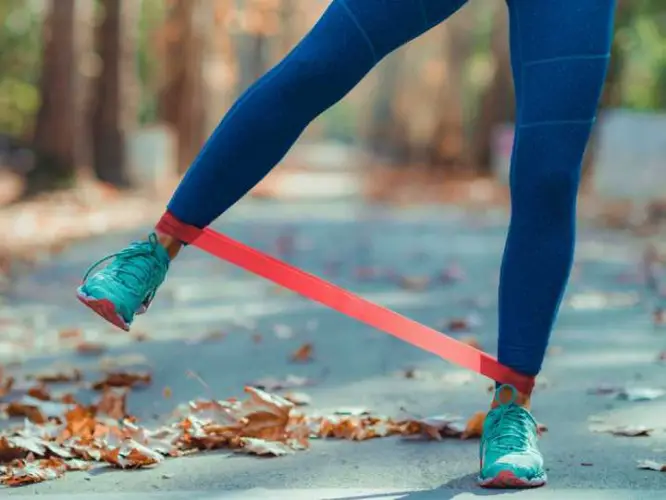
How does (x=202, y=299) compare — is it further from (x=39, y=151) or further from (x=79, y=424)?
(x=39, y=151)

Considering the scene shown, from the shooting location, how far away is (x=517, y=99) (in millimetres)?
2947

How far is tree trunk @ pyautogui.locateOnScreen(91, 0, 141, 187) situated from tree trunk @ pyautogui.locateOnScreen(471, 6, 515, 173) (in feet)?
30.3

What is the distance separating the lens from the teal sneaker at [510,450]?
9.18 feet

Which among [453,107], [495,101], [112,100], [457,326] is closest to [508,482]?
[457,326]

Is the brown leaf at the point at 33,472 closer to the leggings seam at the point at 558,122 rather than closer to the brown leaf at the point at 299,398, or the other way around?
the brown leaf at the point at 299,398

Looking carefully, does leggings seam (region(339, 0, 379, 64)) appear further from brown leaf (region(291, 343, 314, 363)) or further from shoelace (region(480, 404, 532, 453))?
brown leaf (region(291, 343, 314, 363))

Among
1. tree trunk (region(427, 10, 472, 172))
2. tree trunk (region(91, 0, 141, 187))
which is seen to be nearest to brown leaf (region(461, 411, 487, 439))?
tree trunk (region(91, 0, 141, 187))

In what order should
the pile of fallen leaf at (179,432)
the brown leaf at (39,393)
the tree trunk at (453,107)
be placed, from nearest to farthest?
1. the pile of fallen leaf at (179,432)
2. the brown leaf at (39,393)
3. the tree trunk at (453,107)

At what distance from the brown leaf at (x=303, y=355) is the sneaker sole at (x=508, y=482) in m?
2.46

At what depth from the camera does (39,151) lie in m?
17.8

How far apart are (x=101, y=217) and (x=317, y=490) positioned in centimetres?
1250

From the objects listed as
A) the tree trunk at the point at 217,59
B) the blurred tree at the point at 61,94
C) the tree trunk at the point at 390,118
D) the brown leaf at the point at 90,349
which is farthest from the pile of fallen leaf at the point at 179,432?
the tree trunk at the point at 390,118

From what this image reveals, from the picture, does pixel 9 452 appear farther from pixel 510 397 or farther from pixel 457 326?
pixel 457 326

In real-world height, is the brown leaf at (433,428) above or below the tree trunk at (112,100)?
below
